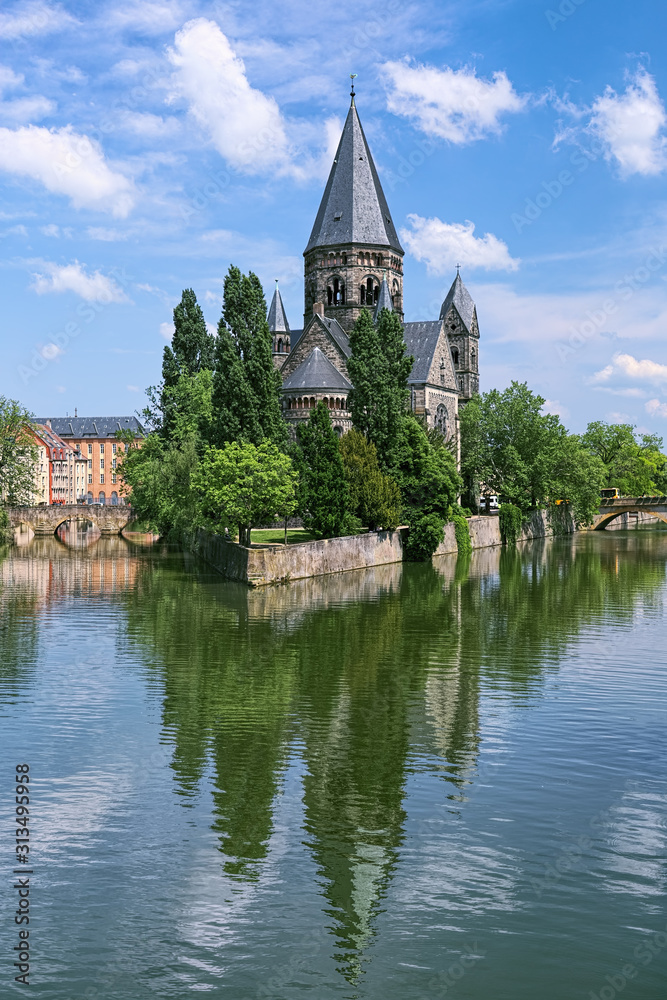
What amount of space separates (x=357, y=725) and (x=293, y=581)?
30.5 meters

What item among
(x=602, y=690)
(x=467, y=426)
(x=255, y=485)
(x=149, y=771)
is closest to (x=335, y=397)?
(x=467, y=426)

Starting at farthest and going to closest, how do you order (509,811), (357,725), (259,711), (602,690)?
(602,690) → (259,711) → (357,725) → (509,811)

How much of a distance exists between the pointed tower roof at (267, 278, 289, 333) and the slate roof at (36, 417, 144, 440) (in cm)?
→ 8279

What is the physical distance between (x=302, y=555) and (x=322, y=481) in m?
6.23

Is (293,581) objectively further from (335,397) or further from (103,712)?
(335,397)

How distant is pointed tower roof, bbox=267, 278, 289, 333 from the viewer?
103125mm

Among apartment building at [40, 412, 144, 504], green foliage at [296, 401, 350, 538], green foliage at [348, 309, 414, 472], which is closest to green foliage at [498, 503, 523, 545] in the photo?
green foliage at [348, 309, 414, 472]

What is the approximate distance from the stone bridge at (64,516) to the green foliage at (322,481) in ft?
187

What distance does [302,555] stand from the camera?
184ft

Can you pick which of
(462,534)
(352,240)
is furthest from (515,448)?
(352,240)

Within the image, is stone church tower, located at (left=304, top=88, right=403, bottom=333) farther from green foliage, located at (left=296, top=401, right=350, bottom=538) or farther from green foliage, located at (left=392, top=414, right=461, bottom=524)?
green foliage, located at (left=296, top=401, right=350, bottom=538)

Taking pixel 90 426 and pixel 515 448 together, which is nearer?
pixel 515 448

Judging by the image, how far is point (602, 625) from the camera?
40906mm

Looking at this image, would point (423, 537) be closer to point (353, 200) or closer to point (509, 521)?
point (509, 521)
